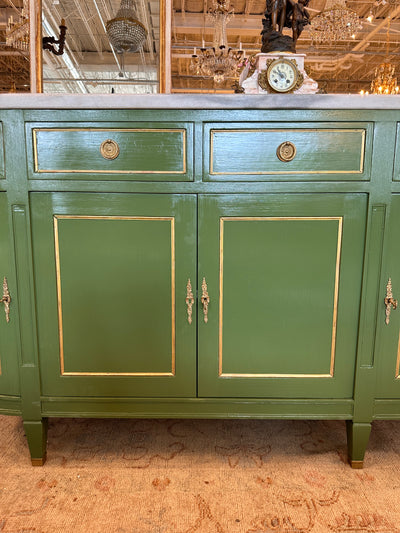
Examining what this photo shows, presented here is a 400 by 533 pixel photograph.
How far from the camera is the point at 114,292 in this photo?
119 cm

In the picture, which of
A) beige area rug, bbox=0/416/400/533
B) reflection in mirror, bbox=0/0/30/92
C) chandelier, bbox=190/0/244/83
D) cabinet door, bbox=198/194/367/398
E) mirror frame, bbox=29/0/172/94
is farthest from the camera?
chandelier, bbox=190/0/244/83

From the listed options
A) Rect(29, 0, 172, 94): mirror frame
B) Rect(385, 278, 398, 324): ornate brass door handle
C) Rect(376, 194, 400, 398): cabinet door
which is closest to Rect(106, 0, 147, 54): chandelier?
Rect(29, 0, 172, 94): mirror frame

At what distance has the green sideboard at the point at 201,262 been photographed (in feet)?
3.67

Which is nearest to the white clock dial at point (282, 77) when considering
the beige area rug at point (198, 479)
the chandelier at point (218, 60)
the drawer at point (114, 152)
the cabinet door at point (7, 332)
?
the drawer at point (114, 152)

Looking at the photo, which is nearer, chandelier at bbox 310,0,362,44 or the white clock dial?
the white clock dial

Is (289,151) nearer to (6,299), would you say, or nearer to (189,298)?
(189,298)

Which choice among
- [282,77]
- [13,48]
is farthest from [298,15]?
[13,48]

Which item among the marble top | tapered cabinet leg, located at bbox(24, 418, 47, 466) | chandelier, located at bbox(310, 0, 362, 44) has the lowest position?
tapered cabinet leg, located at bbox(24, 418, 47, 466)

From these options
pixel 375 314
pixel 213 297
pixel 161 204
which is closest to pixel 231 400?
pixel 213 297

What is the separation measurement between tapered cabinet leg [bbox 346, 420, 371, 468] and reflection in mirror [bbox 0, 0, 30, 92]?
3831 mm

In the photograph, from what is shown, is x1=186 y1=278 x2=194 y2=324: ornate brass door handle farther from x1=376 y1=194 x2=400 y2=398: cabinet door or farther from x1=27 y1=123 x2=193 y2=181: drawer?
x1=376 y1=194 x2=400 y2=398: cabinet door

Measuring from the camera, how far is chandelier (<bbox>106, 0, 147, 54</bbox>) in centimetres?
147

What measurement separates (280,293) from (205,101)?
1.94ft

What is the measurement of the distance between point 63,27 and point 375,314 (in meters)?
1.45
